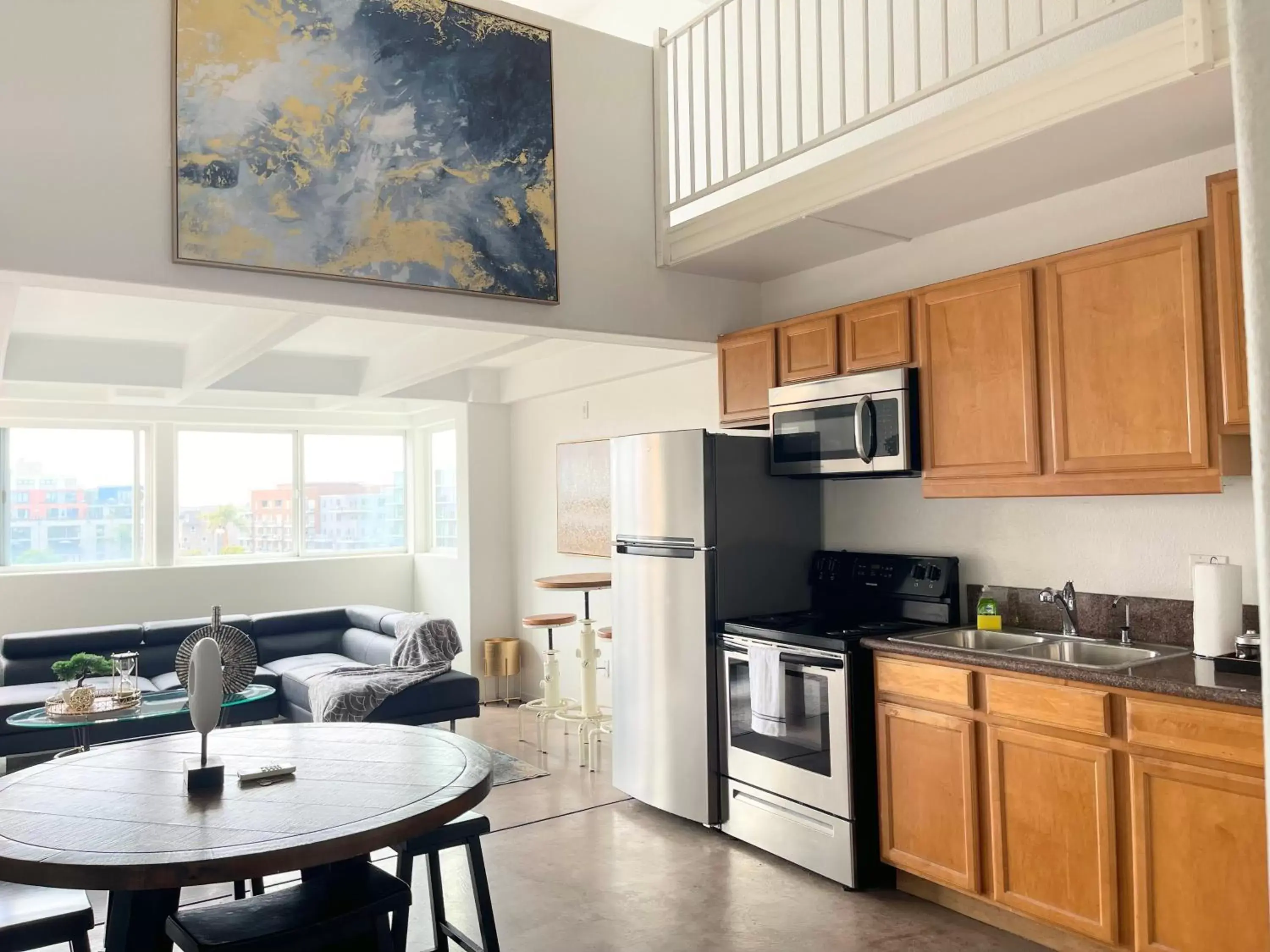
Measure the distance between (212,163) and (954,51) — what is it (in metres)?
2.80

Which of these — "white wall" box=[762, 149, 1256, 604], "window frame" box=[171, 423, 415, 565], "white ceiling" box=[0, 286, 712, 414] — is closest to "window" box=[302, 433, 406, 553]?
"window frame" box=[171, 423, 415, 565]

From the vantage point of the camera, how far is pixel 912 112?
396cm

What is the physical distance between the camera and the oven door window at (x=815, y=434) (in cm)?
373

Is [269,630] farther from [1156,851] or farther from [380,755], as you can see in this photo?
[1156,851]

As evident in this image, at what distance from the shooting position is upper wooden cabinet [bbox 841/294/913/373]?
3576mm

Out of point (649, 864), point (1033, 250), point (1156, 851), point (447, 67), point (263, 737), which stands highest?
point (447, 67)

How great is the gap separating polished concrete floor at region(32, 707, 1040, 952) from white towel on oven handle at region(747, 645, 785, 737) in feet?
1.84

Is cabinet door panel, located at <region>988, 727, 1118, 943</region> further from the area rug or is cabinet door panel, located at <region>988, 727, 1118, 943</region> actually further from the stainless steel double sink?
the area rug

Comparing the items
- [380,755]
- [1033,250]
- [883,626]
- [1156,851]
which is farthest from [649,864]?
[1033,250]

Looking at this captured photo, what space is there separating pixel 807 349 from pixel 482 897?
2.49 m

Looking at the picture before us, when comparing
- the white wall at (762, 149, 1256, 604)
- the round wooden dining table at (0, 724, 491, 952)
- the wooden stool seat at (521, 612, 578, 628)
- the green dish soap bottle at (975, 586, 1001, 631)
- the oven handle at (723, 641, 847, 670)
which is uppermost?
the white wall at (762, 149, 1256, 604)

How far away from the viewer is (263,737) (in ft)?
9.16

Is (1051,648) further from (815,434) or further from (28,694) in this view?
(28,694)

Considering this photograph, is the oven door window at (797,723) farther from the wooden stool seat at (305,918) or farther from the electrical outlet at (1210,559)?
the wooden stool seat at (305,918)
